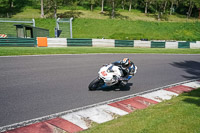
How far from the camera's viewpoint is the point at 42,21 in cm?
4522

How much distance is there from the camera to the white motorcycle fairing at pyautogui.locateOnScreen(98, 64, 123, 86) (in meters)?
7.95

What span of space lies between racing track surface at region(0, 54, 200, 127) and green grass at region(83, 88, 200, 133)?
1.89 metres

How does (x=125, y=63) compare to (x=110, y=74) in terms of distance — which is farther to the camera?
(x=125, y=63)

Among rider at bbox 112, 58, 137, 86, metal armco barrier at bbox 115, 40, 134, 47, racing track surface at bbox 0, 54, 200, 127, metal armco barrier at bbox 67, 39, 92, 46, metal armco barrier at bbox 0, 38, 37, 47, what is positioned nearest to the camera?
racing track surface at bbox 0, 54, 200, 127

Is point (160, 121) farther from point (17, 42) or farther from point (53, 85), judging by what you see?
point (17, 42)

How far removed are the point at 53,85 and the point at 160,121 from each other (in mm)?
5271

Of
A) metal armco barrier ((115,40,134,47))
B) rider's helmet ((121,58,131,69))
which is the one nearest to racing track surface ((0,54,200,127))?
rider's helmet ((121,58,131,69))

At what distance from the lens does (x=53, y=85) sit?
30.0 feet

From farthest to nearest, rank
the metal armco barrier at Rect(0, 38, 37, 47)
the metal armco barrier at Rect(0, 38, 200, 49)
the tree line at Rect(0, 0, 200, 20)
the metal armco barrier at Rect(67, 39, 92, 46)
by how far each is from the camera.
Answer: the tree line at Rect(0, 0, 200, 20), the metal armco barrier at Rect(67, 39, 92, 46), the metal armco barrier at Rect(0, 38, 200, 49), the metal armco barrier at Rect(0, 38, 37, 47)

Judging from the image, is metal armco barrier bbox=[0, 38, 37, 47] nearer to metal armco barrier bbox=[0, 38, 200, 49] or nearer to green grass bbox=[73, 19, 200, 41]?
metal armco barrier bbox=[0, 38, 200, 49]

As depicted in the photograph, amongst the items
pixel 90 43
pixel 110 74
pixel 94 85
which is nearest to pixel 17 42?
pixel 90 43

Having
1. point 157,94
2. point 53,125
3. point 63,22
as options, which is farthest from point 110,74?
point 63,22

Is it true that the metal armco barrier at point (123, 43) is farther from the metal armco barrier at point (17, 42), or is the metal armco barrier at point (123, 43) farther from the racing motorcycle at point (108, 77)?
the racing motorcycle at point (108, 77)

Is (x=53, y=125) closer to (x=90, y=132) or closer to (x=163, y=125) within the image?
(x=90, y=132)
